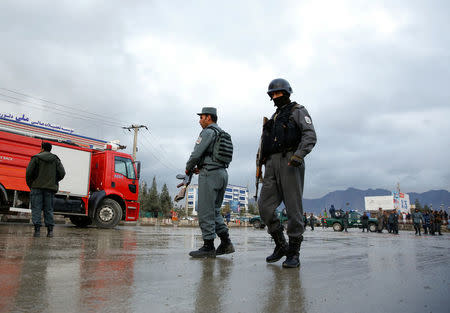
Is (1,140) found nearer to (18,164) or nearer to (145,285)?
(18,164)

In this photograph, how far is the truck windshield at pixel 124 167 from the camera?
1160 cm

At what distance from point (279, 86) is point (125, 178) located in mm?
8997

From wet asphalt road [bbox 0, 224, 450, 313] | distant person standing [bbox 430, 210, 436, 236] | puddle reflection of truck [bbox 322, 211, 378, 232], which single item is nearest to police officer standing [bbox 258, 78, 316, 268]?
wet asphalt road [bbox 0, 224, 450, 313]

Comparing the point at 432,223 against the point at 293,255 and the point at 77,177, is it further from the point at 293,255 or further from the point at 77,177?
the point at 293,255

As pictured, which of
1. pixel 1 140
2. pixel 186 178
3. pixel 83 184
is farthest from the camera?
pixel 83 184

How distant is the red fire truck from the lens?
32.2 feet

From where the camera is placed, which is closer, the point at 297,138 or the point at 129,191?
the point at 297,138

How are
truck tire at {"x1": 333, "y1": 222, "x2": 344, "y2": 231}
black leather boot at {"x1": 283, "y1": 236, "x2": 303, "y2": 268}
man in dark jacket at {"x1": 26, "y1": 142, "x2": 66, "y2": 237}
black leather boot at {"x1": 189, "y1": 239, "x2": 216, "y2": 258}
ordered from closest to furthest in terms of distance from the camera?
black leather boot at {"x1": 283, "y1": 236, "x2": 303, "y2": 268}
black leather boot at {"x1": 189, "y1": 239, "x2": 216, "y2": 258}
man in dark jacket at {"x1": 26, "y1": 142, "x2": 66, "y2": 237}
truck tire at {"x1": 333, "y1": 222, "x2": 344, "y2": 231}

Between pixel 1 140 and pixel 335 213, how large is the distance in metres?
23.7

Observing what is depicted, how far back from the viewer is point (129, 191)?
38.6 feet

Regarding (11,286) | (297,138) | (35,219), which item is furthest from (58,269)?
(35,219)

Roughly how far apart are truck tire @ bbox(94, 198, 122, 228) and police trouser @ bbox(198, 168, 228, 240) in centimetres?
780

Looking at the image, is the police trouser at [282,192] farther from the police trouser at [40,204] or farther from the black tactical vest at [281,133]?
the police trouser at [40,204]

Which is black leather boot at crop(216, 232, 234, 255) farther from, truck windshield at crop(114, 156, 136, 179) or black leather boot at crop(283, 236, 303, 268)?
truck windshield at crop(114, 156, 136, 179)
